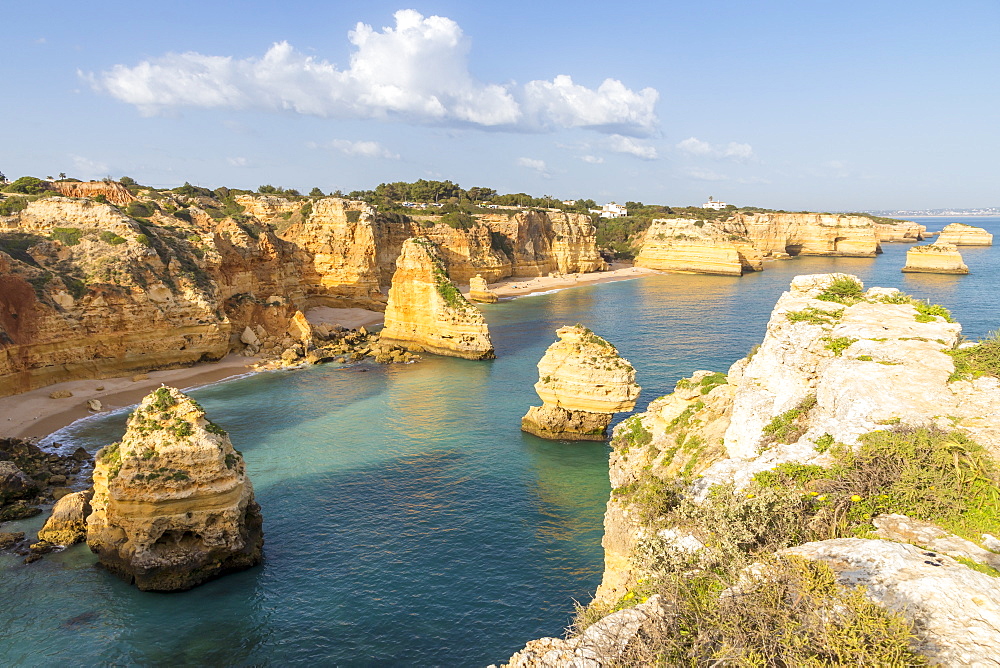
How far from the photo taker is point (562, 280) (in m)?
96.2

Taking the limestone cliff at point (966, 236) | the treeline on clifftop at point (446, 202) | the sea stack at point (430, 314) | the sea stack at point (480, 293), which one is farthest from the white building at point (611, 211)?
the sea stack at point (430, 314)

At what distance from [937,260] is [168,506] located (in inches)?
4283

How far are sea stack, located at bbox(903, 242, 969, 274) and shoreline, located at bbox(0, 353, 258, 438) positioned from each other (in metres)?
99.1

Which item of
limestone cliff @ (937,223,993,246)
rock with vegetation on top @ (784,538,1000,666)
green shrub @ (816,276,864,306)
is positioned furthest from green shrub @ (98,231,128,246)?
limestone cliff @ (937,223,993,246)

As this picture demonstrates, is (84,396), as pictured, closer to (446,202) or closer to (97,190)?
(97,190)

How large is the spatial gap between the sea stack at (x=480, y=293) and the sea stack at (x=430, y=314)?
83.5ft

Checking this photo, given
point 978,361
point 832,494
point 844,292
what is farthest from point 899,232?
point 832,494

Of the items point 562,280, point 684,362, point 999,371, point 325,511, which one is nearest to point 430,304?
point 684,362

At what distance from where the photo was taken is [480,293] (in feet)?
250

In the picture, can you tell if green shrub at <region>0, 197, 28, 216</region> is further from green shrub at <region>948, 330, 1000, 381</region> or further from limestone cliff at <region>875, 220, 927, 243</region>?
limestone cliff at <region>875, 220, 927, 243</region>

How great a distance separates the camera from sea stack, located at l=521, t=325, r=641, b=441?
27.3 metres

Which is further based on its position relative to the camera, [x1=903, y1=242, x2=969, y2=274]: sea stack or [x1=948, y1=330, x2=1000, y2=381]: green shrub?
[x1=903, y1=242, x2=969, y2=274]: sea stack

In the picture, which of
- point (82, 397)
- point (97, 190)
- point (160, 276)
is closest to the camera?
point (82, 397)

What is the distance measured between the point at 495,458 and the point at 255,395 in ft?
59.1
